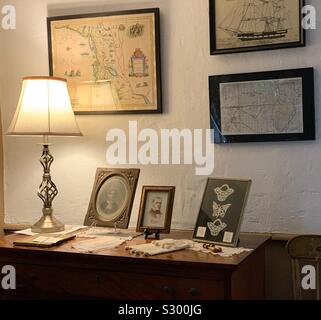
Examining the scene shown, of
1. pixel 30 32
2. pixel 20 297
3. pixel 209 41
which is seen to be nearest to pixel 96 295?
pixel 20 297

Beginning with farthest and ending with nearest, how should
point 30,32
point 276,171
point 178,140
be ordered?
point 30,32 < point 178,140 < point 276,171

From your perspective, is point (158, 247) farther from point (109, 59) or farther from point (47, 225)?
point (109, 59)

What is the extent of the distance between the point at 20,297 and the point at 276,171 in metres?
1.24

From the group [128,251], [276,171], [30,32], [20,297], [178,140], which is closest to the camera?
[128,251]

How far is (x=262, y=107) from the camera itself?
2242mm

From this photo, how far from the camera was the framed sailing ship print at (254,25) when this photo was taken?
218 centimetres

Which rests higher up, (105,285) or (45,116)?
(45,116)

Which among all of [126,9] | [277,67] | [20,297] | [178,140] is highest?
[126,9]

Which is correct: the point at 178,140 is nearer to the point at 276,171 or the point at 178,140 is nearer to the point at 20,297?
the point at 276,171

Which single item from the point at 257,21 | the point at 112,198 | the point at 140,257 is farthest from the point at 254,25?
the point at 140,257

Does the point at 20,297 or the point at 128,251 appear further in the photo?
the point at 20,297

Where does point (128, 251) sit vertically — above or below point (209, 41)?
below

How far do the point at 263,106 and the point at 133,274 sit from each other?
94 centimetres

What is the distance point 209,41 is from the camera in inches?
91.5
